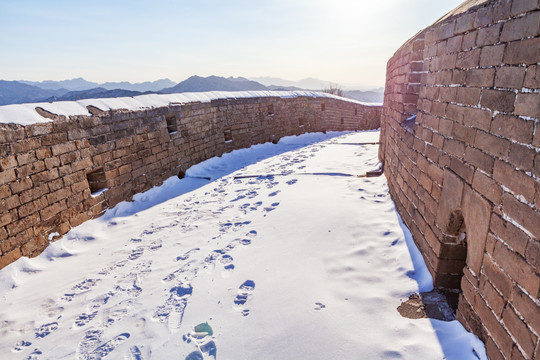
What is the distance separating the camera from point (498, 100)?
60.1 inches

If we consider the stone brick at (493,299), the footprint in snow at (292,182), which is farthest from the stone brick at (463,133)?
the footprint in snow at (292,182)

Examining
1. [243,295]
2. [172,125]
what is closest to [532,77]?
[243,295]

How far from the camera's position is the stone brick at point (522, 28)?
4.06 ft

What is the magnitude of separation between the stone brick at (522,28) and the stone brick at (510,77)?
0.46 feet

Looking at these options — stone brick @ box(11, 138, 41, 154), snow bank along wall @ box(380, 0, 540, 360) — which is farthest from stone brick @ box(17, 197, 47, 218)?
snow bank along wall @ box(380, 0, 540, 360)

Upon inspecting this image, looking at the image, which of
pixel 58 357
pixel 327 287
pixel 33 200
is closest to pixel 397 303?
pixel 327 287

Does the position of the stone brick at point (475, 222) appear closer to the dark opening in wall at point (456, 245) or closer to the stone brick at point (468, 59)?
the dark opening in wall at point (456, 245)

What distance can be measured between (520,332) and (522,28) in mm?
1393

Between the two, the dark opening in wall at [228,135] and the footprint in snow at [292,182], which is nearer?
the footprint in snow at [292,182]

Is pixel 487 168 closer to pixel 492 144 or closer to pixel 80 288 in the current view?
pixel 492 144

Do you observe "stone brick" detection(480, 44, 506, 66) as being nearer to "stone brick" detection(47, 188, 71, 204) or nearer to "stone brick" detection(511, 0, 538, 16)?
"stone brick" detection(511, 0, 538, 16)

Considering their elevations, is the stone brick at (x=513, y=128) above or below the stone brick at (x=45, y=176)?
above

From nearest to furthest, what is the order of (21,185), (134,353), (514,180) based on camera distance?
(514,180) → (134,353) → (21,185)

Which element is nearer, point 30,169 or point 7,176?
point 7,176
